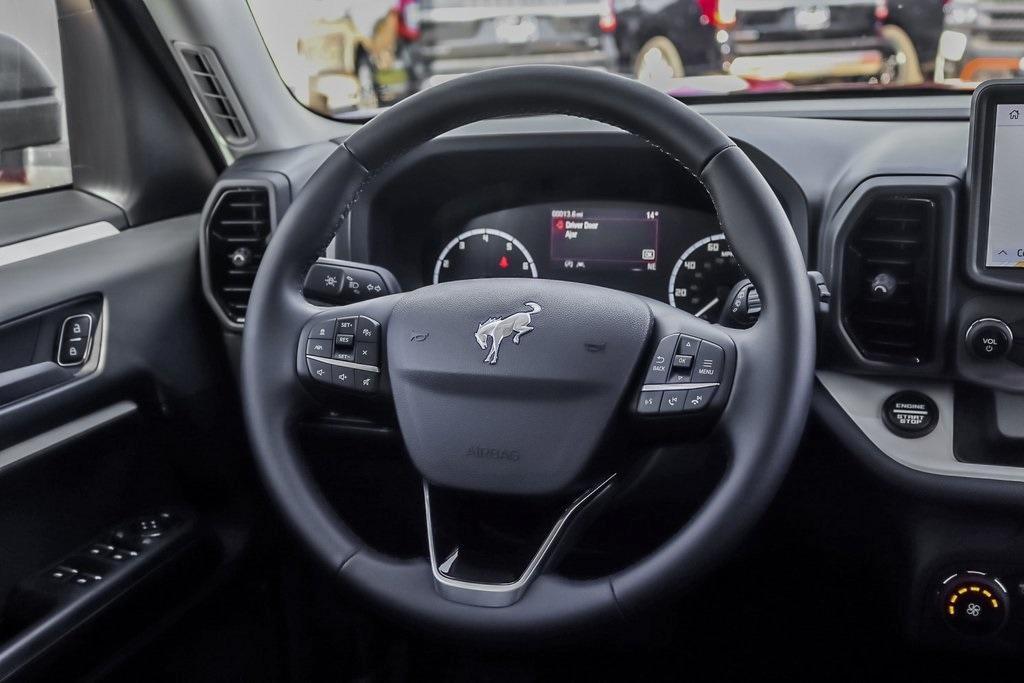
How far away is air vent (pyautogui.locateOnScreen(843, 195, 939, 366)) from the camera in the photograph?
1342 millimetres

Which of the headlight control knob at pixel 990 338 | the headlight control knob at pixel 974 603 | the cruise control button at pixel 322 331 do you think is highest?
the cruise control button at pixel 322 331

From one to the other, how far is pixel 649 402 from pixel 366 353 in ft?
1.05

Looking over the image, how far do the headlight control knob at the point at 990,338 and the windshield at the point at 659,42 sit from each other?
12.8 inches

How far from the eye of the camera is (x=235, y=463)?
1693mm

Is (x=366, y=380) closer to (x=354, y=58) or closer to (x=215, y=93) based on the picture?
(x=215, y=93)

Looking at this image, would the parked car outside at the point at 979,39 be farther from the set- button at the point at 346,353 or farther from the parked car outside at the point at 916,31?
the set- button at the point at 346,353

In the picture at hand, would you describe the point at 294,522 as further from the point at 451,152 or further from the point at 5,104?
the point at 5,104

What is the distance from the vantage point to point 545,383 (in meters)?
1.06

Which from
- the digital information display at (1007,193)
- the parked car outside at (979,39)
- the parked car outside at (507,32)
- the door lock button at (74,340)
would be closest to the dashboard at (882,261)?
the digital information display at (1007,193)

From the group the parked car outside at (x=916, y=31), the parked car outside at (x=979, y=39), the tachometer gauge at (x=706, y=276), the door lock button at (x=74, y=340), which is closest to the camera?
the door lock button at (x=74, y=340)

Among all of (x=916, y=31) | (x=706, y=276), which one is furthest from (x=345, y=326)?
(x=916, y=31)

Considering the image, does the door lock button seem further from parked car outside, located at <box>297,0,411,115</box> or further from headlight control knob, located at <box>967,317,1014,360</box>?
headlight control knob, located at <box>967,317,1014,360</box>

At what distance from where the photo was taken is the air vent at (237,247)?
63.7 inches

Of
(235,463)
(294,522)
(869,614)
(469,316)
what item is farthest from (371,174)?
(869,614)
